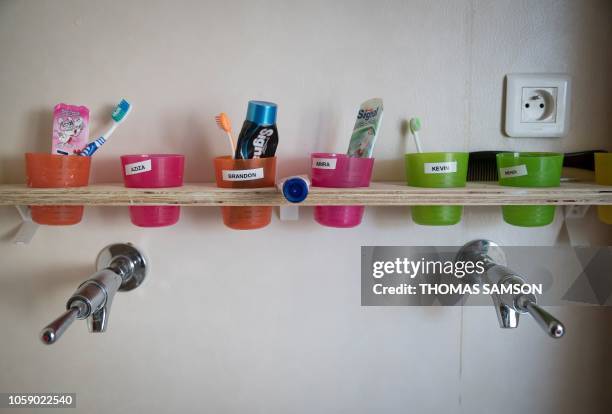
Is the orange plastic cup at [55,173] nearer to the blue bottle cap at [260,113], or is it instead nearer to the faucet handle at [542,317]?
the blue bottle cap at [260,113]

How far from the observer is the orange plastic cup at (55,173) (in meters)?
0.50

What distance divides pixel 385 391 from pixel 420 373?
7 cm

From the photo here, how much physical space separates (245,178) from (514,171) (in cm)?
39

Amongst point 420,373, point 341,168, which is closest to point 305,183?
point 341,168

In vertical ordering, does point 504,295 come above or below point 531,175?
below

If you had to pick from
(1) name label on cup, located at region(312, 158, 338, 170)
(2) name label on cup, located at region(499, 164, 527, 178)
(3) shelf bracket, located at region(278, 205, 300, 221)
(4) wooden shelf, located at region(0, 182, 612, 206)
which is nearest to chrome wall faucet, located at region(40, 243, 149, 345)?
(4) wooden shelf, located at region(0, 182, 612, 206)

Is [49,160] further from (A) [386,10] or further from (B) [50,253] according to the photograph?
(A) [386,10]

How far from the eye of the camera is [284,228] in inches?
25.3

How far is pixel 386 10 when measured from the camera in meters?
0.61

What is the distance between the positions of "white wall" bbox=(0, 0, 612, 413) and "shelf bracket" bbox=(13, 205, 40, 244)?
0.02 m

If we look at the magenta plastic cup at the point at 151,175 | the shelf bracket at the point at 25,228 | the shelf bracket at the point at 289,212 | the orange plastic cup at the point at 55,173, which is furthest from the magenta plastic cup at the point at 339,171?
the shelf bracket at the point at 25,228

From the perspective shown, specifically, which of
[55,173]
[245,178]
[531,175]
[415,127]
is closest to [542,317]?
[531,175]

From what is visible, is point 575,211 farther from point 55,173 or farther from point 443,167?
point 55,173

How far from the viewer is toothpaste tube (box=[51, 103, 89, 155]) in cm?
56
